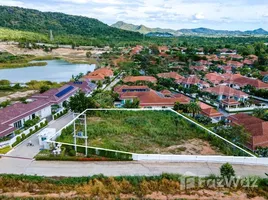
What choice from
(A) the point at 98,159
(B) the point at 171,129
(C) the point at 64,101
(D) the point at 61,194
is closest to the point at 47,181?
(D) the point at 61,194

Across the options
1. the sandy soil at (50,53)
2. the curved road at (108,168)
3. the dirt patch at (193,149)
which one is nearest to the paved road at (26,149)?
the curved road at (108,168)

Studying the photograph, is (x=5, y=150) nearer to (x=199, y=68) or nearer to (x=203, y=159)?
(x=203, y=159)

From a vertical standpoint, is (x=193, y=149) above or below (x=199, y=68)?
below

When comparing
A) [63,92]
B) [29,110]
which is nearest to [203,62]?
[63,92]

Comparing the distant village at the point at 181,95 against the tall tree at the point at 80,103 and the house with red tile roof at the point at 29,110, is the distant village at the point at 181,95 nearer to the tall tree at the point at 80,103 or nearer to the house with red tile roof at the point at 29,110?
the house with red tile roof at the point at 29,110

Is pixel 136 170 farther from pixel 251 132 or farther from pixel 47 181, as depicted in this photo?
pixel 251 132
